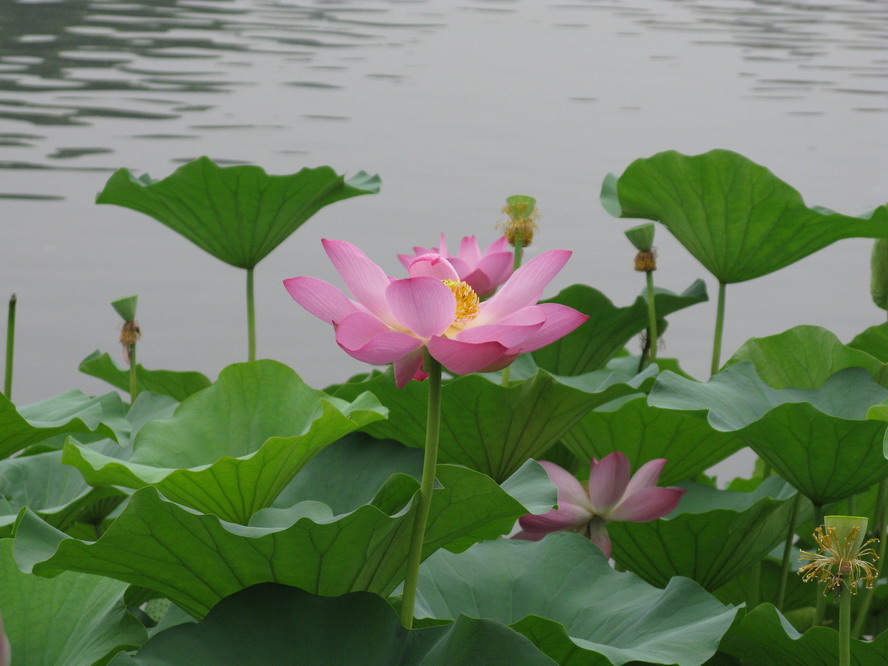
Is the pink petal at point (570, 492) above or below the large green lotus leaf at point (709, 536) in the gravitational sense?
above

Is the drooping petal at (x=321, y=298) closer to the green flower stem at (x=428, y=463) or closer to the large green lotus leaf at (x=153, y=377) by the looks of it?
the green flower stem at (x=428, y=463)

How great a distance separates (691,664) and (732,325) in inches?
95.6

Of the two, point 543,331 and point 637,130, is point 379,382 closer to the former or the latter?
point 543,331

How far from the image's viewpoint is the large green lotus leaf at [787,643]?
0.74m

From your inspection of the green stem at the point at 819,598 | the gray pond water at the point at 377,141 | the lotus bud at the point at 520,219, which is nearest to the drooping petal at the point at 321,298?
the green stem at the point at 819,598

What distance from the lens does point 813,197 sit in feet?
12.8

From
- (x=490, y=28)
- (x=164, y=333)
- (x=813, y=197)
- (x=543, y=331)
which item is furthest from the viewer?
(x=490, y=28)

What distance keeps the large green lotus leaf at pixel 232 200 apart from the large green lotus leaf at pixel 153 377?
146 mm

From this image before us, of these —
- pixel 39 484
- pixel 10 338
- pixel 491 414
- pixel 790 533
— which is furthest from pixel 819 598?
pixel 10 338

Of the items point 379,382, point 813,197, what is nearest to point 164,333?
Result: point 379,382

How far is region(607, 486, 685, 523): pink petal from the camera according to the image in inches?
36.5

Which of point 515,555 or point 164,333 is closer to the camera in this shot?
point 515,555

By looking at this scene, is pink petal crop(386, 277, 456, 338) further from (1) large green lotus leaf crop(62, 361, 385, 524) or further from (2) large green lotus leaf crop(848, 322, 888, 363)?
(2) large green lotus leaf crop(848, 322, 888, 363)

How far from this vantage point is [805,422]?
30.8 inches
